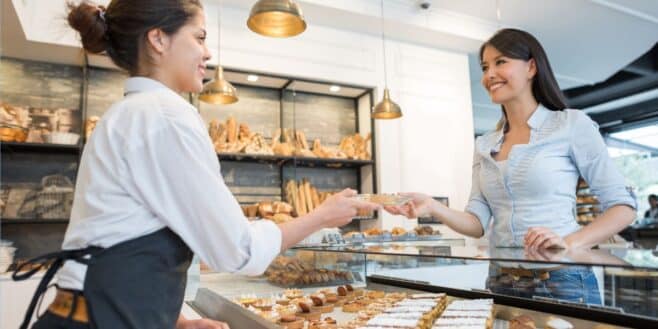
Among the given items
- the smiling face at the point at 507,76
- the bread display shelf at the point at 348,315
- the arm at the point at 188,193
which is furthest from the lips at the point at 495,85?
the arm at the point at 188,193

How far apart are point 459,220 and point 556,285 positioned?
0.60 metres

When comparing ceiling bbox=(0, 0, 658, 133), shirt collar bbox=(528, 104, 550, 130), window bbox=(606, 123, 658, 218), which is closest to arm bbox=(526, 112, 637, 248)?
shirt collar bbox=(528, 104, 550, 130)

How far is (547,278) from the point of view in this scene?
1.36 m

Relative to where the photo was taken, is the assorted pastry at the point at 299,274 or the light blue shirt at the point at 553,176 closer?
the light blue shirt at the point at 553,176

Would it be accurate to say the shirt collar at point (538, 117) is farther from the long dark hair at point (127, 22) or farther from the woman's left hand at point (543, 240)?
the long dark hair at point (127, 22)

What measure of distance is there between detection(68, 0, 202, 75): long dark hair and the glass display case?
0.77 metres

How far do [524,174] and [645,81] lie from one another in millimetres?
8685

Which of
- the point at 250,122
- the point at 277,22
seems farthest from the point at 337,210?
the point at 250,122

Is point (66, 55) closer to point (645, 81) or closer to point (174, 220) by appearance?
point (174, 220)

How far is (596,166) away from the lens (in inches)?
66.0

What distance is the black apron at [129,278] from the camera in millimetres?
856

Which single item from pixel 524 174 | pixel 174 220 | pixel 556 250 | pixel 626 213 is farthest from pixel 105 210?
pixel 626 213

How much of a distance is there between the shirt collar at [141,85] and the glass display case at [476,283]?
0.67 metres

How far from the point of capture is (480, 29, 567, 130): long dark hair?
187 centimetres
